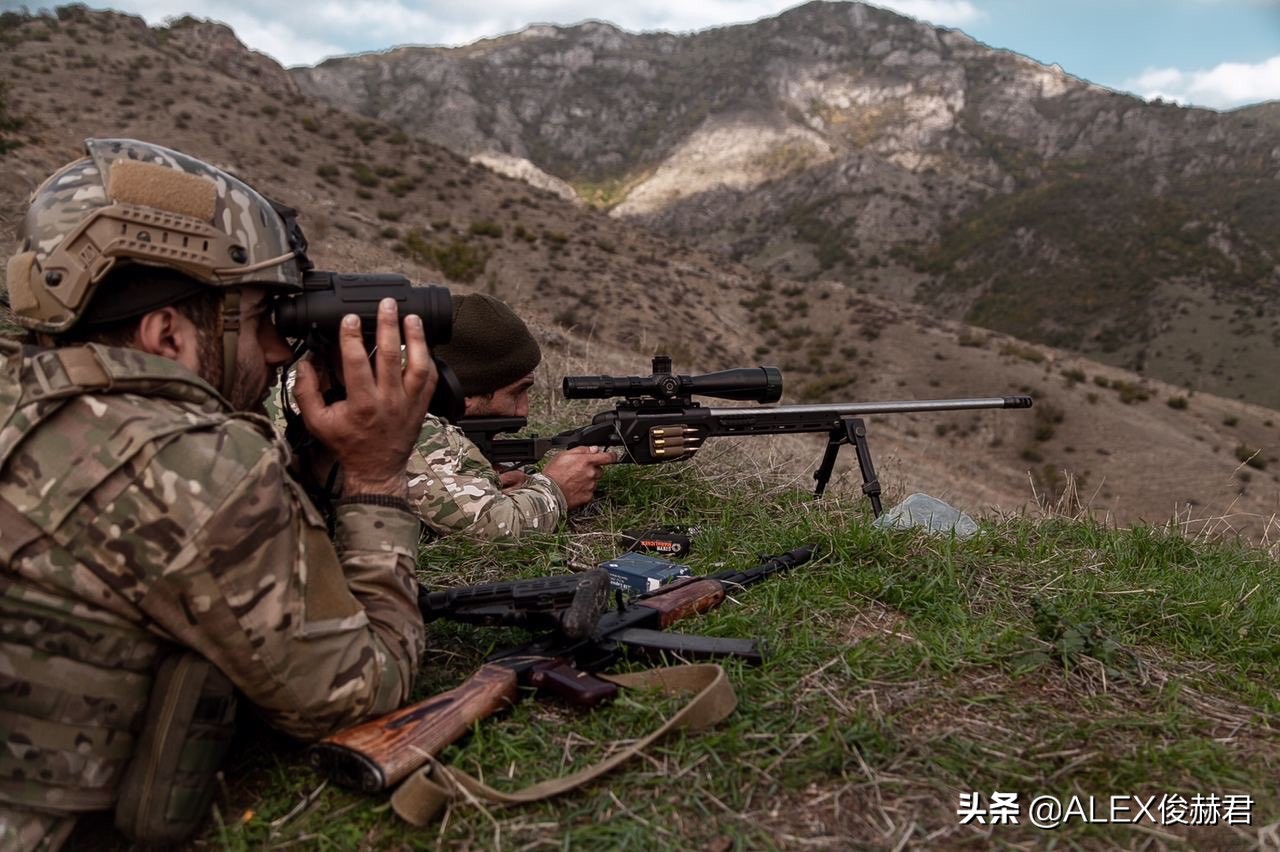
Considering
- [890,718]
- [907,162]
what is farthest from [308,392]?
[907,162]

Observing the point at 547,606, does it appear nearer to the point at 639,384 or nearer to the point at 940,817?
the point at 940,817

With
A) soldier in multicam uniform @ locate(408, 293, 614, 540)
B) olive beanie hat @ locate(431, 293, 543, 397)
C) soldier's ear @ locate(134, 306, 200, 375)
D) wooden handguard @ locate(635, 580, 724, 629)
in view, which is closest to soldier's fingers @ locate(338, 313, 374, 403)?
soldier's ear @ locate(134, 306, 200, 375)

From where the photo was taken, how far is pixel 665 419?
451cm

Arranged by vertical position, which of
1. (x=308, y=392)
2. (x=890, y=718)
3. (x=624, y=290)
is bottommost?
(x=624, y=290)

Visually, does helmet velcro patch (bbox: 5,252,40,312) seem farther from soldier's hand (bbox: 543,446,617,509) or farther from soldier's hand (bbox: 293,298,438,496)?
soldier's hand (bbox: 543,446,617,509)

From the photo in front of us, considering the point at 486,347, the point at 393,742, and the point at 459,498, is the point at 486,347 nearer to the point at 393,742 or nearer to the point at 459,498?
the point at 459,498

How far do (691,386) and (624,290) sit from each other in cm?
2239

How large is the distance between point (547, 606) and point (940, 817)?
1.24m

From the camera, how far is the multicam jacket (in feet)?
5.51

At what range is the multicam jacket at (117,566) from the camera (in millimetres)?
1681

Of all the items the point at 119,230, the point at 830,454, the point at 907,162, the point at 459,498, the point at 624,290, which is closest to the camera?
the point at 119,230

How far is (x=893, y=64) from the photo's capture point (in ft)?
333

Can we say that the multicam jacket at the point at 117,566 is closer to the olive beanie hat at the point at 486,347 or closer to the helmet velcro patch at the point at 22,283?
the helmet velcro patch at the point at 22,283

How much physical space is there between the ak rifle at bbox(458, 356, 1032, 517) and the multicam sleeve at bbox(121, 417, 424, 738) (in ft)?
7.50
